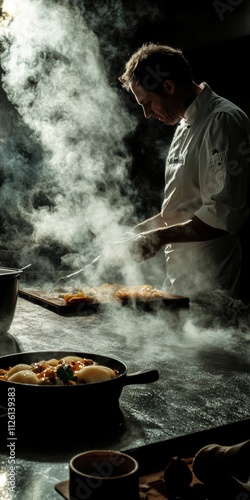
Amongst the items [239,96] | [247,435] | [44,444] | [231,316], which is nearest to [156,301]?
[231,316]

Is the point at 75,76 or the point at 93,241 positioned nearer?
the point at 75,76

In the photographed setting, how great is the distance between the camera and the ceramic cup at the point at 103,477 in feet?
2.68

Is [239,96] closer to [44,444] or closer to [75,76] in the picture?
[75,76]

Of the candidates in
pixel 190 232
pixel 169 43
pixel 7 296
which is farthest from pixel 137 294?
pixel 169 43

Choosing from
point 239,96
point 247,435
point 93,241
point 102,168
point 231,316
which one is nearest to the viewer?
point 247,435

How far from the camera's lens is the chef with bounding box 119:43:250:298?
299 cm

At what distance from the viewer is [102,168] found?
639 centimetres

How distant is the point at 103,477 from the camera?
2.77 ft

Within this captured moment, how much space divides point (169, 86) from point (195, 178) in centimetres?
60

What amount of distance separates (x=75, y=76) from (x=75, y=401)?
4.78m

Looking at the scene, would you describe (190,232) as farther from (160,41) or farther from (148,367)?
(160,41)

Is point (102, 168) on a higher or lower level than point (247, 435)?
higher

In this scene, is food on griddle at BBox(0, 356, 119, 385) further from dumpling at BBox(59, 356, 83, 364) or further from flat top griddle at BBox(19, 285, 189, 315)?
flat top griddle at BBox(19, 285, 189, 315)

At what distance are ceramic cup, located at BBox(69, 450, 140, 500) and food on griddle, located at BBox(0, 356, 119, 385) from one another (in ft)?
1.00
